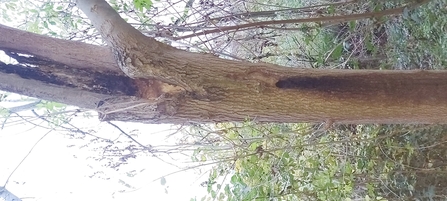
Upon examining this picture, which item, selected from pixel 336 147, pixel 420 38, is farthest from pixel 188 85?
pixel 336 147

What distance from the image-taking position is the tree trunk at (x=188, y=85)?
4.25 feet

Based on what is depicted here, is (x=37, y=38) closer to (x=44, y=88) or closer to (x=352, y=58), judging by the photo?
(x=44, y=88)

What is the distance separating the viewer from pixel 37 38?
134 centimetres

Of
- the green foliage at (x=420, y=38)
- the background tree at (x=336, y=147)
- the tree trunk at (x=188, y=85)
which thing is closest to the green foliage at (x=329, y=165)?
the background tree at (x=336, y=147)

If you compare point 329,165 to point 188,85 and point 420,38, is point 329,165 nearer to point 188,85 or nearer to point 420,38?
point 420,38

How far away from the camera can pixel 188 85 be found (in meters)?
1.32

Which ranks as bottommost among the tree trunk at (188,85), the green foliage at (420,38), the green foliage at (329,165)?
the green foliage at (329,165)

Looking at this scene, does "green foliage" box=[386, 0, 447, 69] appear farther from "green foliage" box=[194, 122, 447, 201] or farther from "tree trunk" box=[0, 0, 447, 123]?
"tree trunk" box=[0, 0, 447, 123]

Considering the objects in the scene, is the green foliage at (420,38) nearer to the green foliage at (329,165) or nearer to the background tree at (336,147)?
the background tree at (336,147)

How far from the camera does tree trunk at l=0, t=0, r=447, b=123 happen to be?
1294mm

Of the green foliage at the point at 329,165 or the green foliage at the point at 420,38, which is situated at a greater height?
the green foliage at the point at 420,38

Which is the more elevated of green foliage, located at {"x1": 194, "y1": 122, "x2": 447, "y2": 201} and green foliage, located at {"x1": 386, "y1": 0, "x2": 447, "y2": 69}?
green foliage, located at {"x1": 386, "y1": 0, "x2": 447, "y2": 69}

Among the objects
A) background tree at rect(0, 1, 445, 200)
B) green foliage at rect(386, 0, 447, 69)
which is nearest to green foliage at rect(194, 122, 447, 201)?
background tree at rect(0, 1, 445, 200)

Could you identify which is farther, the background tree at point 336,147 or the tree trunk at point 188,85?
the background tree at point 336,147
